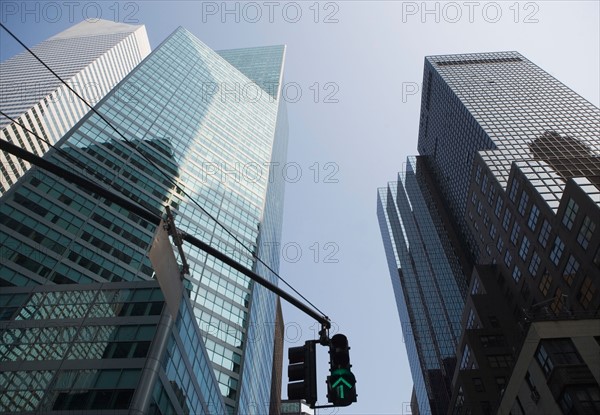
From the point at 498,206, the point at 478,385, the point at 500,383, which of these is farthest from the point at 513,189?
the point at 478,385

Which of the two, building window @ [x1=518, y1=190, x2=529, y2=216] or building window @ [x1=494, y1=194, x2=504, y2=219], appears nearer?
building window @ [x1=518, y1=190, x2=529, y2=216]

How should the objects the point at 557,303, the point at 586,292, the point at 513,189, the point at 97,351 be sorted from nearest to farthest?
the point at 97,351, the point at 586,292, the point at 557,303, the point at 513,189

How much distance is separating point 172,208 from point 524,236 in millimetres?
52581

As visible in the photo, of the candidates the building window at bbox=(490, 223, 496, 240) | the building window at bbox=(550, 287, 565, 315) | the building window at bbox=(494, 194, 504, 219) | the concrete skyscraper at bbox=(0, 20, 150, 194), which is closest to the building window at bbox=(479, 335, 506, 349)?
the building window at bbox=(550, 287, 565, 315)

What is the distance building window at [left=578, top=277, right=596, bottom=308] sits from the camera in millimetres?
54219

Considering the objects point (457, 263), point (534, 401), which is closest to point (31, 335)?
point (534, 401)

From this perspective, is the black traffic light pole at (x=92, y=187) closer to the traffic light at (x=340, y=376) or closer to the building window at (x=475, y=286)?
the traffic light at (x=340, y=376)

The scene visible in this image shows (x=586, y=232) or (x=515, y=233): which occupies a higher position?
(x=515, y=233)

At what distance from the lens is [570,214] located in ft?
194

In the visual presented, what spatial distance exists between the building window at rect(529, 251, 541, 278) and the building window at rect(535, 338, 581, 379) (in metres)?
37.2

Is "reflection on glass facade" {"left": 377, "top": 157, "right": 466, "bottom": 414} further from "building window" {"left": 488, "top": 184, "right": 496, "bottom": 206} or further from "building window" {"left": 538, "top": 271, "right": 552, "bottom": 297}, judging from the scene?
"building window" {"left": 538, "top": 271, "right": 552, "bottom": 297}

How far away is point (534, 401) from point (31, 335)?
33413 mm

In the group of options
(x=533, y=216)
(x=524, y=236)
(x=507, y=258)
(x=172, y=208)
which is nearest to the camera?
(x=533, y=216)

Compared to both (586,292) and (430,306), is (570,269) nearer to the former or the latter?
(586,292)
